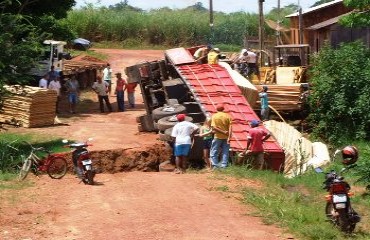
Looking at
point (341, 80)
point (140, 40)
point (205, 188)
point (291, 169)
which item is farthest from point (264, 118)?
point (140, 40)

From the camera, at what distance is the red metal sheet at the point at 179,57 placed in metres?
24.9

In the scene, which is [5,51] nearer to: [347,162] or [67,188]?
[67,188]

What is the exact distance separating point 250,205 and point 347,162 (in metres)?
1.84

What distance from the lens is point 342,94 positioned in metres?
24.1

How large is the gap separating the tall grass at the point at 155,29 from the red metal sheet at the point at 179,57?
29996 mm

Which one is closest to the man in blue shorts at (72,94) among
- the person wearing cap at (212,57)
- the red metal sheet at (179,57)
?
the red metal sheet at (179,57)

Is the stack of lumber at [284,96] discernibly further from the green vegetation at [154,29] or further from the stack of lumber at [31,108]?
the green vegetation at [154,29]

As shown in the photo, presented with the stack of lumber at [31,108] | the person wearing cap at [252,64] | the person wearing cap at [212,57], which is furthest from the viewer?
the person wearing cap at [252,64]

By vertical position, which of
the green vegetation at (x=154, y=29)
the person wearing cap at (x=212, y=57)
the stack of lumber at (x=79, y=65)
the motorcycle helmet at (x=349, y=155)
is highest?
the green vegetation at (x=154, y=29)

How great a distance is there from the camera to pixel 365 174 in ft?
44.3

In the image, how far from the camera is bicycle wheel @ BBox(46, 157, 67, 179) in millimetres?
15758

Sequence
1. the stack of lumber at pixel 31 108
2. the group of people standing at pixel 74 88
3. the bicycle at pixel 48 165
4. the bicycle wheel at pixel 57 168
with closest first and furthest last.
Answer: the bicycle at pixel 48 165 → the bicycle wheel at pixel 57 168 → the stack of lumber at pixel 31 108 → the group of people standing at pixel 74 88

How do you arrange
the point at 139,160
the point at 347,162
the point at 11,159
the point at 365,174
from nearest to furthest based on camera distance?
the point at 347,162
the point at 365,174
the point at 11,159
the point at 139,160

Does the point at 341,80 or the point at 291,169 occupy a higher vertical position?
the point at 341,80
